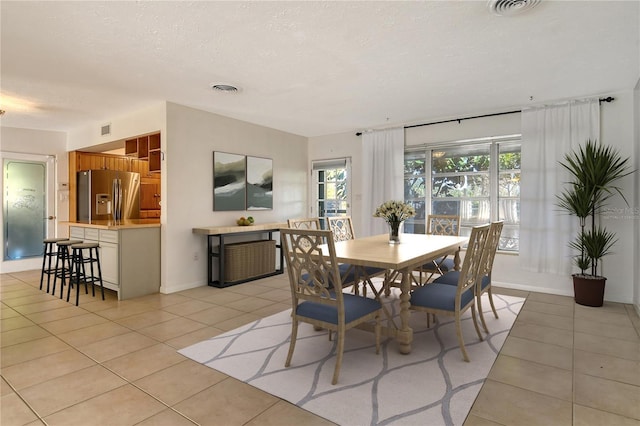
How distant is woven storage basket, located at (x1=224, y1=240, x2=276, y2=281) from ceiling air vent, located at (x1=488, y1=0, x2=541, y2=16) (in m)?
4.07

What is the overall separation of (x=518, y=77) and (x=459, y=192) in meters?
2.07

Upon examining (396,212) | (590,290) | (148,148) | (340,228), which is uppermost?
(148,148)

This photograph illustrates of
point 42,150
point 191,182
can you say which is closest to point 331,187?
point 191,182

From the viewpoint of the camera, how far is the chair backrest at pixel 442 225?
462 cm

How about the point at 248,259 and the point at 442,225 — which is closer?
the point at 442,225

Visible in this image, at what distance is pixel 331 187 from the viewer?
268 inches

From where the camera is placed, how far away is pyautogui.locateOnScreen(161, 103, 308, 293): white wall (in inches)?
180

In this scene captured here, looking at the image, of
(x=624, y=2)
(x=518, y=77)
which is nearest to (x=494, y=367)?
(x=624, y=2)

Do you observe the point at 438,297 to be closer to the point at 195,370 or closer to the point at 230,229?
the point at 195,370

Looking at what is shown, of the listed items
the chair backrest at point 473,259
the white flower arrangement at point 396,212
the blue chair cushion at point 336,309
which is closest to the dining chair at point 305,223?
the white flower arrangement at point 396,212

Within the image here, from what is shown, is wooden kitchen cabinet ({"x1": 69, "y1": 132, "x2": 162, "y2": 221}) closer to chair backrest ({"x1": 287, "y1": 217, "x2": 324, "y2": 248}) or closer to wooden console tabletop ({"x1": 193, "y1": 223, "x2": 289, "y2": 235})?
wooden console tabletop ({"x1": 193, "y1": 223, "x2": 289, "y2": 235})

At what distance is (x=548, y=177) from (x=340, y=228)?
2792 mm

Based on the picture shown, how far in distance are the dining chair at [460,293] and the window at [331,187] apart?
372 cm

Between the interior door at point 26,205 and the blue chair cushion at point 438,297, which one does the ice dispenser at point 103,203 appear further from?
the blue chair cushion at point 438,297
